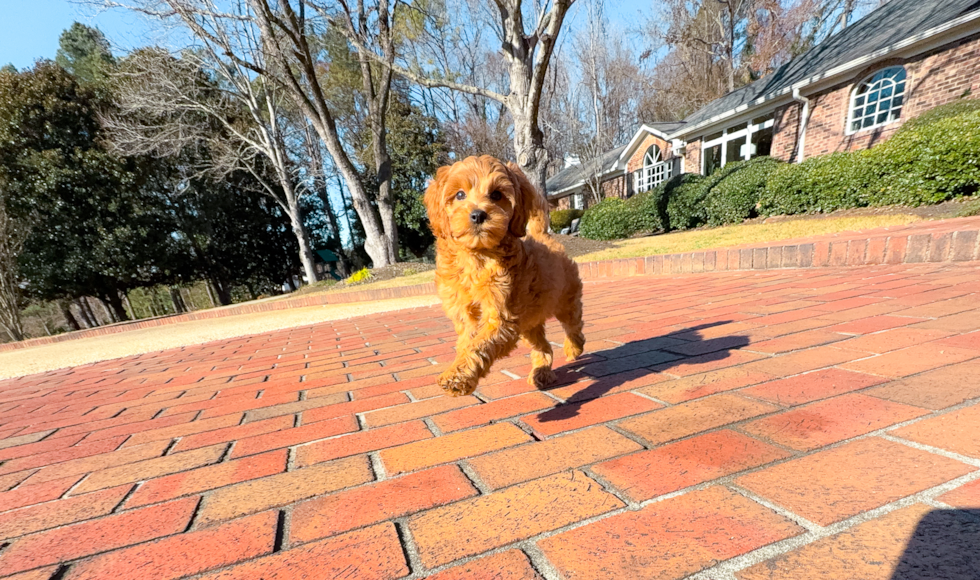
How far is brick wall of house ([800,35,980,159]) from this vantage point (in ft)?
34.1

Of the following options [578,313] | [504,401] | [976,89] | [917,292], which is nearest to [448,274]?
[504,401]

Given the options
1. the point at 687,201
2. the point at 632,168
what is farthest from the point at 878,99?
the point at 632,168

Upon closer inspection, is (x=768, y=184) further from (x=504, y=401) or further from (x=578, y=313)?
(x=504, y=401)

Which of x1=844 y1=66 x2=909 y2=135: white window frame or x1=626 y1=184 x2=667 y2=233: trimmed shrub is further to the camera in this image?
x1=626 y1=184 x2=667 y2=233: trimmed shrub

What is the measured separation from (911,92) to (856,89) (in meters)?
1.49

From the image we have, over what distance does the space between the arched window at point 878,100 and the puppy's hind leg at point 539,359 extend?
52.4ft

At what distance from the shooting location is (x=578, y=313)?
2.71m

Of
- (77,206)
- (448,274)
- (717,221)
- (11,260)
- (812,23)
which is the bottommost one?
(717,221)

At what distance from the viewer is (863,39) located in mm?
13477

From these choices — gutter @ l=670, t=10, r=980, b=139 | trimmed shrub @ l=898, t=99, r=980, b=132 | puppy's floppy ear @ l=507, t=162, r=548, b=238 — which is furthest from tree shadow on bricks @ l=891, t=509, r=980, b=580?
gutter @ l=670, t=10, r=980, b=139

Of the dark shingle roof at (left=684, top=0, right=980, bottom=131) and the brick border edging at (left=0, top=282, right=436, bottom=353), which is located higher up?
the dark shingle roof at (left=684, top=0, right=980, bottom=131)

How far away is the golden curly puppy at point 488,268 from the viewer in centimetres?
189

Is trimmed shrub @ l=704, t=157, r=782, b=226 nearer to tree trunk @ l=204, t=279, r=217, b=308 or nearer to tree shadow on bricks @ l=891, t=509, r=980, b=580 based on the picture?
tree shadow on bricks @ l=891, t=509, r=980, b=580

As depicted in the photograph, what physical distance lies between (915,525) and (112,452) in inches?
120
